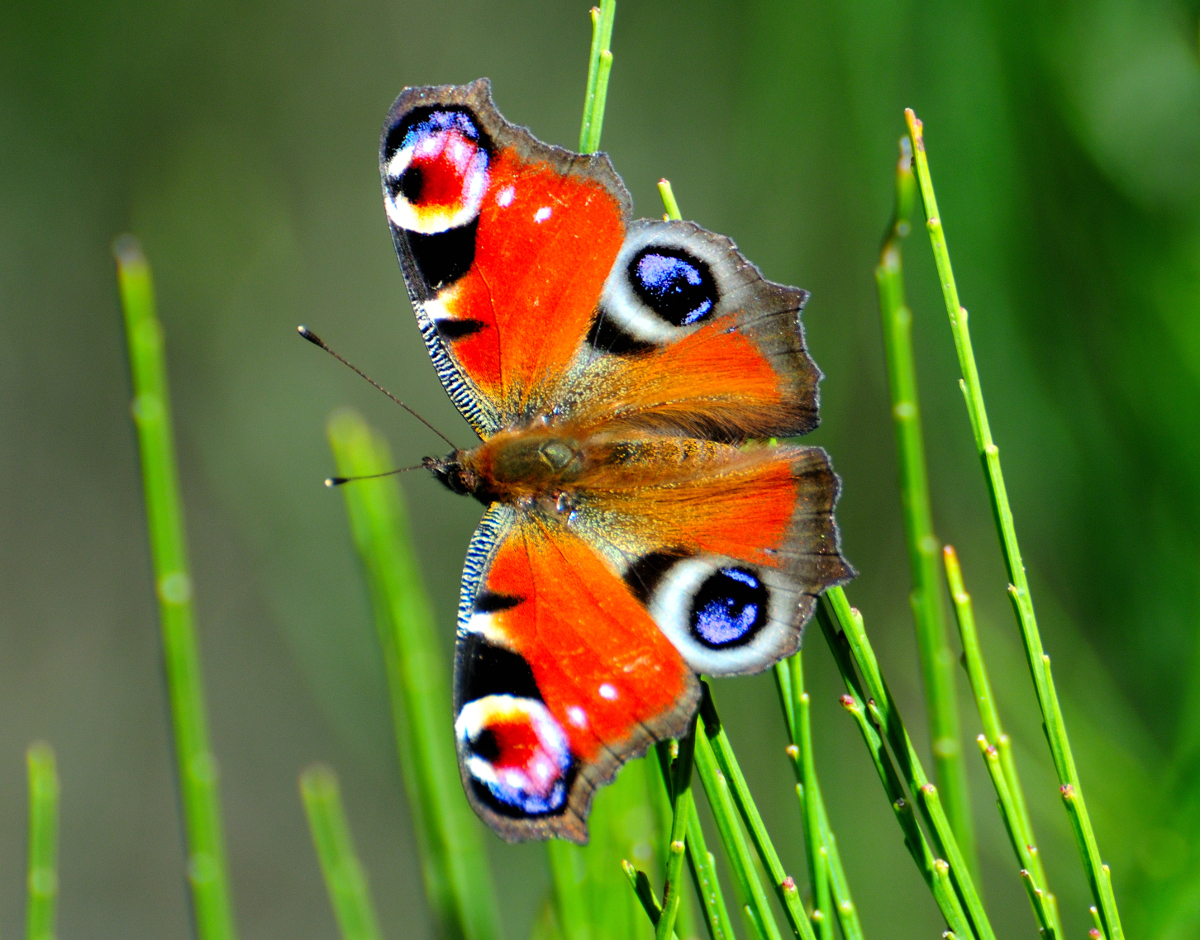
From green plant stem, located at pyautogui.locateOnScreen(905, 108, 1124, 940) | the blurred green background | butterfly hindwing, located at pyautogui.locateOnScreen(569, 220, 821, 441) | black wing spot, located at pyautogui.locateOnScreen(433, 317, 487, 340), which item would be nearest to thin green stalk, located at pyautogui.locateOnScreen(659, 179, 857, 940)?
green plant stem, located at pyautogui.locateOnScreen(905, 108, 1124, 940)

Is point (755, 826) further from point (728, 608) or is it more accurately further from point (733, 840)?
point (728, 608)

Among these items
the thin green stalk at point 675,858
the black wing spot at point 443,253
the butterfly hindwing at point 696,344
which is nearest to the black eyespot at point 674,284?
the butterfly hindwing at point 696,344

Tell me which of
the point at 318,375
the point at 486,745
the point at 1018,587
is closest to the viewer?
the point at 1018,587

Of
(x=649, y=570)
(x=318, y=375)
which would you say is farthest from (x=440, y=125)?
(x=318, y=375)

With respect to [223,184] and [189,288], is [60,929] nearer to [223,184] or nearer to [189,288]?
[189,288]

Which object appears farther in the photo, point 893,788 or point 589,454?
point 589,454

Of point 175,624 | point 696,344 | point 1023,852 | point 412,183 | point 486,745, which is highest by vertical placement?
point 412,183

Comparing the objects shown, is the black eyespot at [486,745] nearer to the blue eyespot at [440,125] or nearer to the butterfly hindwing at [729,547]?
the butterfly hindwing at [729,547]

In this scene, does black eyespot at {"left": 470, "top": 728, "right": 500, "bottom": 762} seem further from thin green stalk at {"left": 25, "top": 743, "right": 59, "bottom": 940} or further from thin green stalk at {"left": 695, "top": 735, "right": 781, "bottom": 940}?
thin green stalk at {"left": 25, "top": 743, "right": 59, "bottom": 940}
